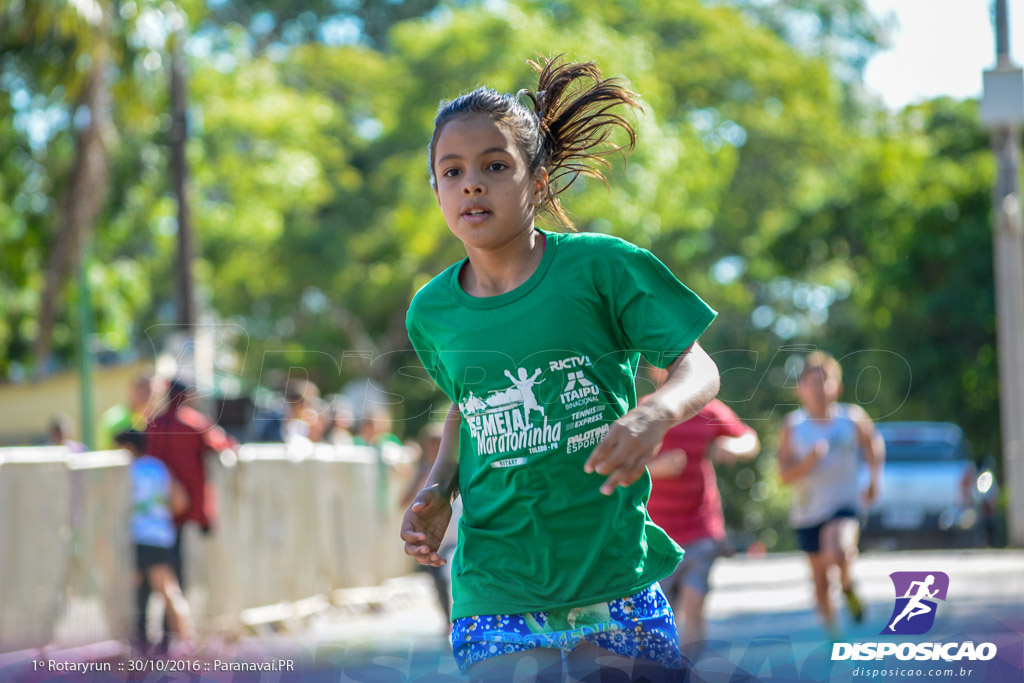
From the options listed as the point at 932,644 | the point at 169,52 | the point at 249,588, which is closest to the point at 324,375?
the point at 169,52

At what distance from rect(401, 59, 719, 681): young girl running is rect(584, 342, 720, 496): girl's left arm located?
0.21 feet

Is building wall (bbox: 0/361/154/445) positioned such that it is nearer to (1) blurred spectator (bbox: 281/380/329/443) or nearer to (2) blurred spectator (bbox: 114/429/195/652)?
(1) blurred spectator (bbox: 281/380/329/443)

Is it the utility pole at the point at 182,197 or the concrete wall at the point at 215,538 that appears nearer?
the concrete wall at the point at 215,538

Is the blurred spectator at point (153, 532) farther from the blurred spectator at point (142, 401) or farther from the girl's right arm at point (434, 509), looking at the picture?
the girl's right arm at point (434, 509)

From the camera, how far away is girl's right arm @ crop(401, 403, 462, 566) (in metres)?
3.15

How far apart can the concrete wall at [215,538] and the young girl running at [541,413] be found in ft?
17.9

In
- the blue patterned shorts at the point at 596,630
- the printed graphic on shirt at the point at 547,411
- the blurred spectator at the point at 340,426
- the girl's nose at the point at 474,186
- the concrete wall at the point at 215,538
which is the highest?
the girl's nose at the point at 474,186

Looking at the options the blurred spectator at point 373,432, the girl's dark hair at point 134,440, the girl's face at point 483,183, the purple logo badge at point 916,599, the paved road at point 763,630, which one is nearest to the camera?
the girl's face at point 483,183

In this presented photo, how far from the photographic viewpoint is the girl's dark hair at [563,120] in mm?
3270

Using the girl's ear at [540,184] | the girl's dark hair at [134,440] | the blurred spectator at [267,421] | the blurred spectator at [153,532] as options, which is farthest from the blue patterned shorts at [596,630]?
the blurred spectator at [267,421]

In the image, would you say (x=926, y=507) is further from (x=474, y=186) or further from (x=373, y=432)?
(x=474, y=186)

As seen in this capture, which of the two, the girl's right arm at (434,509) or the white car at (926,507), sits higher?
the girl's right arm at (434,509)

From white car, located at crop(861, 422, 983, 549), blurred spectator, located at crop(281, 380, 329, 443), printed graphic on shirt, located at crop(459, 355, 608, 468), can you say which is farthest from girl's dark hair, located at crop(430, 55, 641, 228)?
white car, located at crop(861, 422, 983, 549)

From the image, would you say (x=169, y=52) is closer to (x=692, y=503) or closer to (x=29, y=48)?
(x=29, y=48)
